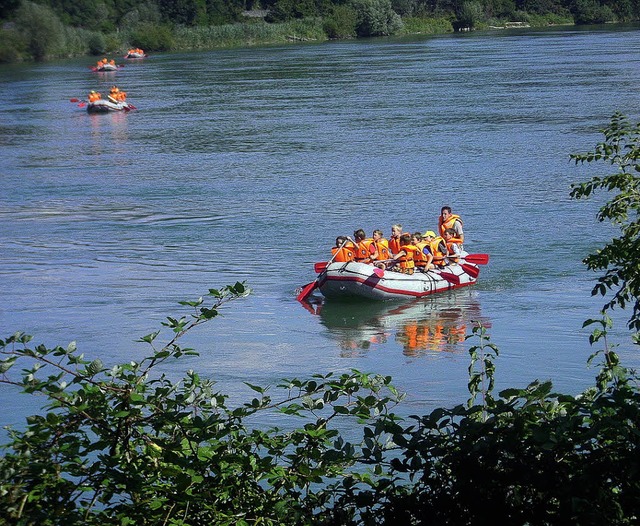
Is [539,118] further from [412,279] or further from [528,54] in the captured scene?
[528,54]

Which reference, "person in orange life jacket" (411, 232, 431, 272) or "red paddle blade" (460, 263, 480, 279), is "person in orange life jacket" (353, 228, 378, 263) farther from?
"red paddle blade" (460, 263, 480, 279)

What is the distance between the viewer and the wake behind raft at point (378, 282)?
16.2 m

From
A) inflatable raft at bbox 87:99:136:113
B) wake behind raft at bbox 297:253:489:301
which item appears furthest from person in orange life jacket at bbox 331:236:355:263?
inflatable raft at bbox 87:99:136:113

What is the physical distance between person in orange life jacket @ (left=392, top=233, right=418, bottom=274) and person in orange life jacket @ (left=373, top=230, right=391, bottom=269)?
148 mm

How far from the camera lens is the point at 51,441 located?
520cm

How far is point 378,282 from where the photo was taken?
16.2m

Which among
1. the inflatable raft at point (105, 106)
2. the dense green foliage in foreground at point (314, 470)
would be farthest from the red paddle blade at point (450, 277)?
the inflatable raft at point (105, 106)

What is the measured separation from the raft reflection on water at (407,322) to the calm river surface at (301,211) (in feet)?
0.15

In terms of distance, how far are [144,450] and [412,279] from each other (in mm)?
11608

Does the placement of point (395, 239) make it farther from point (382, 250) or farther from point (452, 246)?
point (452, 246)

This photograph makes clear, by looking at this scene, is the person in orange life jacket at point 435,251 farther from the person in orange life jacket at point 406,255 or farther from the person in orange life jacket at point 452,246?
the person in orange life jacket at point 406,255

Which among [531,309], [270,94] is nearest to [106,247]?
[531,309]

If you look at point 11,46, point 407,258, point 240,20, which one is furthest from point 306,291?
point 240,20

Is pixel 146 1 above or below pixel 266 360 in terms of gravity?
above
